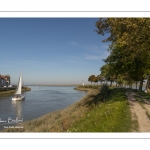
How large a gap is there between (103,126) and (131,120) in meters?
1.87

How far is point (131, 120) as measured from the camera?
9945 millimetres

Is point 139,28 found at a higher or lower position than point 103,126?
higher

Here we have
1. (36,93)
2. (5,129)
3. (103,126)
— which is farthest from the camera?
(36,93)

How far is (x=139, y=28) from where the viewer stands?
460 inches
